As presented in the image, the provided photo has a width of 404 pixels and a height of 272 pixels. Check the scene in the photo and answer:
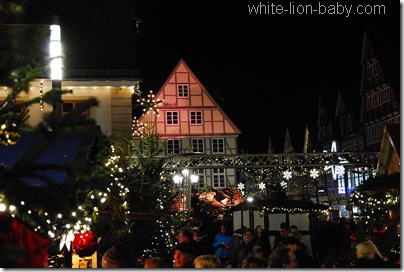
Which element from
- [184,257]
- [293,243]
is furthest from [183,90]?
[184,257]

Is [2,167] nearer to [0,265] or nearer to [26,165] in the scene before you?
[26,165]

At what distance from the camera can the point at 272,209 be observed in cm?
2736

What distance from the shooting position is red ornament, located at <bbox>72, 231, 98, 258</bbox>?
11484mm

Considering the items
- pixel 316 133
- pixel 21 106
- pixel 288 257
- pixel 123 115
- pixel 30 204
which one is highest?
pixel 316 133

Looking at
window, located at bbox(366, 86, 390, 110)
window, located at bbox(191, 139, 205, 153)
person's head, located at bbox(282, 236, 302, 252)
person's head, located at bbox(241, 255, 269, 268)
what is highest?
window, located at bbox(366, 86, 390, 110)

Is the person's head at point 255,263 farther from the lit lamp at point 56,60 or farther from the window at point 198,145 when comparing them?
the window at point 198,145

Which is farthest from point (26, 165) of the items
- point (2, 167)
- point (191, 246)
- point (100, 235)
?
point (100, 235)

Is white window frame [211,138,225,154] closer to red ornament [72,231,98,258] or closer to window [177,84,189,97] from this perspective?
window [177,84,189,97]

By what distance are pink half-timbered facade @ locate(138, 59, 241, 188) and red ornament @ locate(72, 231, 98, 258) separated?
35.8 meters

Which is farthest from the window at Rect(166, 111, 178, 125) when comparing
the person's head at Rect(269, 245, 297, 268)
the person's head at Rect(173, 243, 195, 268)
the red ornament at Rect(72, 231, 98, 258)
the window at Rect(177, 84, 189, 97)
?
the person's head at Rect(269, 245, 297, 268)

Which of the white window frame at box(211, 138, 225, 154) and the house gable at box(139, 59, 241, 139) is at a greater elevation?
the house gable at box(139, 59, 241, 139)

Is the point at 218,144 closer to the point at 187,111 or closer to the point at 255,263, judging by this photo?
the point at 187,111

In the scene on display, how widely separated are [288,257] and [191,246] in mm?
1608

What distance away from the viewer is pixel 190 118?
4997 cm
